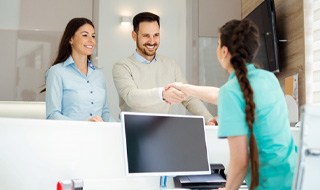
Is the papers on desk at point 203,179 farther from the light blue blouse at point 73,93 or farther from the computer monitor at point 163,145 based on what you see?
the light blue blouse at point 73,93

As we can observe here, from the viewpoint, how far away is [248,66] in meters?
1.55

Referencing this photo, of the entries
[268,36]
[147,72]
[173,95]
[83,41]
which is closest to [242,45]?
[173,95]

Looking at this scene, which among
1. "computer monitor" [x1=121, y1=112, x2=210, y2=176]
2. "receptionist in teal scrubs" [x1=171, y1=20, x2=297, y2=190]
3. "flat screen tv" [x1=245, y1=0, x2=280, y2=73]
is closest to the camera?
"receptionist in teal scrubs" [x1=171, y1=20, x2=297, y2=190]

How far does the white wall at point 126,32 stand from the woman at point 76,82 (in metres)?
1.60

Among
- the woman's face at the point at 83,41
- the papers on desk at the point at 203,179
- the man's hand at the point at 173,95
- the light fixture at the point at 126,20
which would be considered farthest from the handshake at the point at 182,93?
the light fixture at the point at 126,20

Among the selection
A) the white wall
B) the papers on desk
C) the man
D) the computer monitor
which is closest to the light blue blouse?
the man

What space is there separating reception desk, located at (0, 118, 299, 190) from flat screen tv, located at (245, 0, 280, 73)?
1.79m

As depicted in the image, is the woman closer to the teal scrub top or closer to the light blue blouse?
the light blue blouse

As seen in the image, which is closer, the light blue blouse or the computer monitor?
the computer monitor

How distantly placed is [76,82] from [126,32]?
1.98 m

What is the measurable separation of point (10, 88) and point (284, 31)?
2.62 m

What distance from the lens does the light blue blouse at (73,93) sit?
8.38ft

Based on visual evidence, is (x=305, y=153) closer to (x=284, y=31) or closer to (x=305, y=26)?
(x=305, y=26)

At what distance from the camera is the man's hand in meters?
2.55
